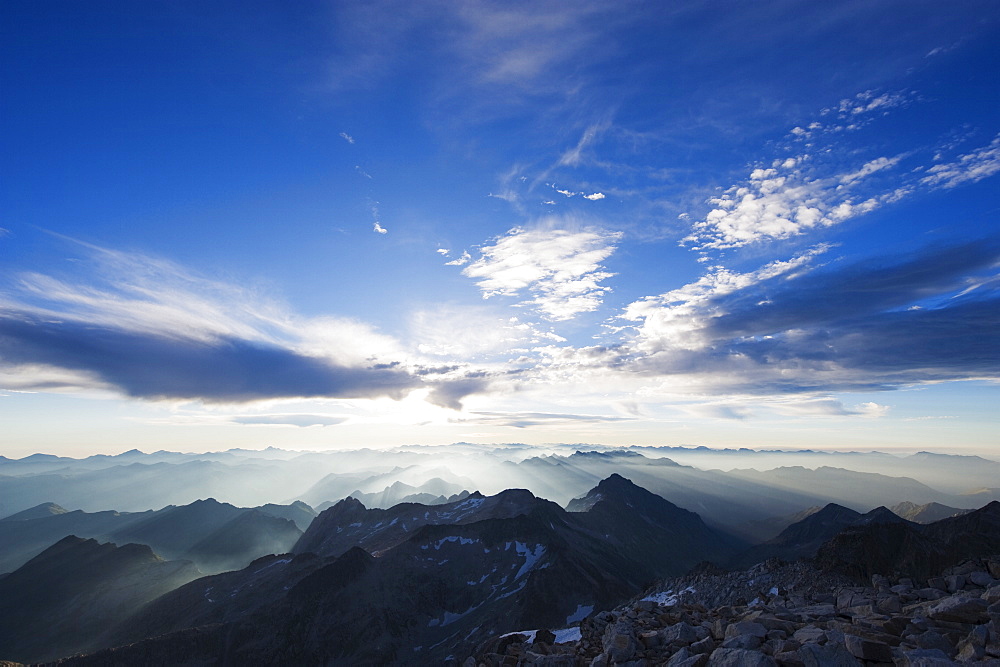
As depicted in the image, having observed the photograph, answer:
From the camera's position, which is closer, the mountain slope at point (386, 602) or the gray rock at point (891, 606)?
the gray rock at point (891, 606)

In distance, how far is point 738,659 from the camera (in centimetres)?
1284

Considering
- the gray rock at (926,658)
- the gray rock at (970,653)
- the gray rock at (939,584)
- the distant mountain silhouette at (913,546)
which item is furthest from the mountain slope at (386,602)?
the gray rock at (926,658)

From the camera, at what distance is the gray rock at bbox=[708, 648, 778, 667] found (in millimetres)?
12250

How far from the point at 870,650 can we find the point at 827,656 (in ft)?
3.50

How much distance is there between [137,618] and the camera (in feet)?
499

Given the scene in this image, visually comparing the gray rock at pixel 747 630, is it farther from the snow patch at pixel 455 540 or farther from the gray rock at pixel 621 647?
the snow patch at pixel 455 540

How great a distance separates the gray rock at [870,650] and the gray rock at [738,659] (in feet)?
6.94

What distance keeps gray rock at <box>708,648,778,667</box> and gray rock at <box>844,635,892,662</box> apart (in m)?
2.11

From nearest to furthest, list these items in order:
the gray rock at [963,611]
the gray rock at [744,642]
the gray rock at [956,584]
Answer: the gray rock at [963,611], the gray rock at [744,642], the gray rock at [956,584]

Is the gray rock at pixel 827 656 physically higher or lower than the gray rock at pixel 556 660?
higher

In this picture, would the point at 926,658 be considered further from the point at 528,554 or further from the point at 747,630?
the point at 528,554

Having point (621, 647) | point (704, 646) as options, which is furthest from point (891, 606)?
point (621, 647)

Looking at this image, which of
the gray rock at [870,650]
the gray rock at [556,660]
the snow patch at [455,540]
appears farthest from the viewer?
the snow patch at [455,540]

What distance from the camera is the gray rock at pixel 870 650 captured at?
457 inches
